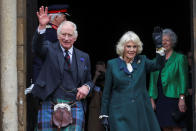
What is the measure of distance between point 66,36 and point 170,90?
176 centimetres

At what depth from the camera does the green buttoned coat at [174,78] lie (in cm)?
581

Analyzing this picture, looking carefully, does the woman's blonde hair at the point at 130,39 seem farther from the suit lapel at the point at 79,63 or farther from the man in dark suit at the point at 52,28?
the man in dark suit at the point at 52,28

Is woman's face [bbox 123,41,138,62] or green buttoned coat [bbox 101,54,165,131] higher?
woman's face [bbox 123,41,138,62]

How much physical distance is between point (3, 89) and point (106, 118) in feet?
4.28

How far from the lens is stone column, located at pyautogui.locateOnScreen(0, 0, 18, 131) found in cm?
528

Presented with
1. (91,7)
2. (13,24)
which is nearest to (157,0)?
(91,7)

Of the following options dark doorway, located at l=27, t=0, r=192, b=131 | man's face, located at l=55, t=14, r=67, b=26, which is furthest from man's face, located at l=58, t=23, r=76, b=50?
dark doorway, located at l=27, t=0, r=192, b=131

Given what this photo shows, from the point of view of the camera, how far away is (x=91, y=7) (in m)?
9.82

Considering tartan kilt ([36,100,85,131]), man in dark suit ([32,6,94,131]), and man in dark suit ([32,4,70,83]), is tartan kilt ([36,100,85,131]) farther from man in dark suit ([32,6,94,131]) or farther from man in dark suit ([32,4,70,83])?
man in dark suit ([32,4,70,83])

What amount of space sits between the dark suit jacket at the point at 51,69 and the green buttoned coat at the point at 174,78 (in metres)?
1.29

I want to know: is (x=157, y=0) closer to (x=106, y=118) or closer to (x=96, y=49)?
(x=96, y=49)

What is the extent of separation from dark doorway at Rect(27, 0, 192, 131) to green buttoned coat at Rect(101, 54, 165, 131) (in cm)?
389

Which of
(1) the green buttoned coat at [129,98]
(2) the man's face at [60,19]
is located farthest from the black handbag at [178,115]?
(2) the man's face at [60,19]

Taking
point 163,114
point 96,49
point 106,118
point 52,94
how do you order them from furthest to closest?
point 96,49, point 163,114, point 106,118, point 52,94
